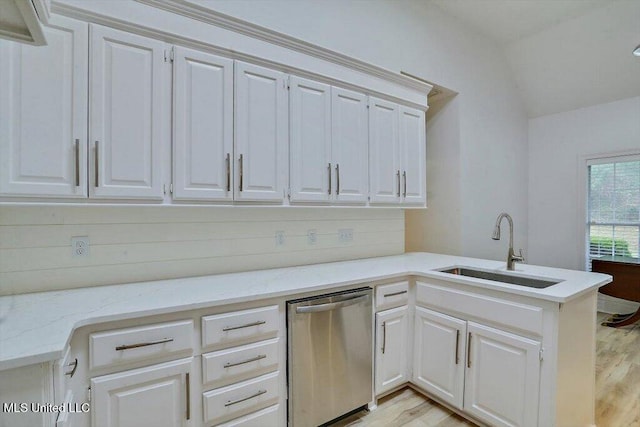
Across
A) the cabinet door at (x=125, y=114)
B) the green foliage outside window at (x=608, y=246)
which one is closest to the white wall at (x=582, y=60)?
the green foliage outside window at (x=608, y=246)

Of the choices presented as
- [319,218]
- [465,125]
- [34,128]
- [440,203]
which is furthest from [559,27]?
[34,128]

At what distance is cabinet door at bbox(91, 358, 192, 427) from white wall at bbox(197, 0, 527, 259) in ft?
7.39

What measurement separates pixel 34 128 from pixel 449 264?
2735 millimetres

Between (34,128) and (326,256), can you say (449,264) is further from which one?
(34,128)

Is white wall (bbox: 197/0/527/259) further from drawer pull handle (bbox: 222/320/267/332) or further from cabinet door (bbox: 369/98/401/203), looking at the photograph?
drawer pull handle (bbox: 222/320/267/332)

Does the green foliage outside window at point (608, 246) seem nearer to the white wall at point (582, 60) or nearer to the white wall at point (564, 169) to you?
the white wall at point (564, 169)

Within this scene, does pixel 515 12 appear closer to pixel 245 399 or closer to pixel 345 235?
pixel 345 235

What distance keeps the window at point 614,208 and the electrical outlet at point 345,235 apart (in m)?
3.71

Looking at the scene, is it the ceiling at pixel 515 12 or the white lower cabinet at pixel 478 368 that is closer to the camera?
the white lower cabinet at pixel 478 368

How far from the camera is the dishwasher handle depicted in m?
1.76

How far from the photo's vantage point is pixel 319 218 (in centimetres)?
260

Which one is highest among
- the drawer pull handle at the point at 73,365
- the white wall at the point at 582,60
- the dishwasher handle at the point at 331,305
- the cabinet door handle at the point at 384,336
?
the white wall at the point at 582,60

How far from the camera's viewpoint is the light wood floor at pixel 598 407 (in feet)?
Answer: 6.70

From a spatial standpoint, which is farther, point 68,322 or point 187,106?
point 187,106
